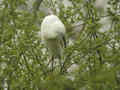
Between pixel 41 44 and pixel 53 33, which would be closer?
pixel 53 33

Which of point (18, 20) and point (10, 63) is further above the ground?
point (18, 20)

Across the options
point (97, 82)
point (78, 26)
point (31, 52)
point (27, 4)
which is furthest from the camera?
point (27, 4)

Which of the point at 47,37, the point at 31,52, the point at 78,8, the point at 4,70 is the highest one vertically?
the point at 78,8

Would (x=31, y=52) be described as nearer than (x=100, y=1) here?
No

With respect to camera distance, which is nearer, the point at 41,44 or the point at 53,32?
the point at 53,32

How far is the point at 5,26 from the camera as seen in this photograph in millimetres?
1592

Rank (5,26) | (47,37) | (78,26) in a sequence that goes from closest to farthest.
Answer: (47,37)
(78,26)
(5,26)

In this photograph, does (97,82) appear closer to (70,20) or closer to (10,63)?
(10,63)

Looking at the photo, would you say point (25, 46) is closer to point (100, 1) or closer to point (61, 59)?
point (61, 59)

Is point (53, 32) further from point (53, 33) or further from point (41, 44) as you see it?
point (41, 44)

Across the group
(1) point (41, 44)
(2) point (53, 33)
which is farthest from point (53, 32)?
(1) point (41, 44)

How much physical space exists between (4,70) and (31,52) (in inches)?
10.1

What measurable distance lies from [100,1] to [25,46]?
0.58 metres

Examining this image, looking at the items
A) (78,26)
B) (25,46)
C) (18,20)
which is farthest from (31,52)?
(78,26)
